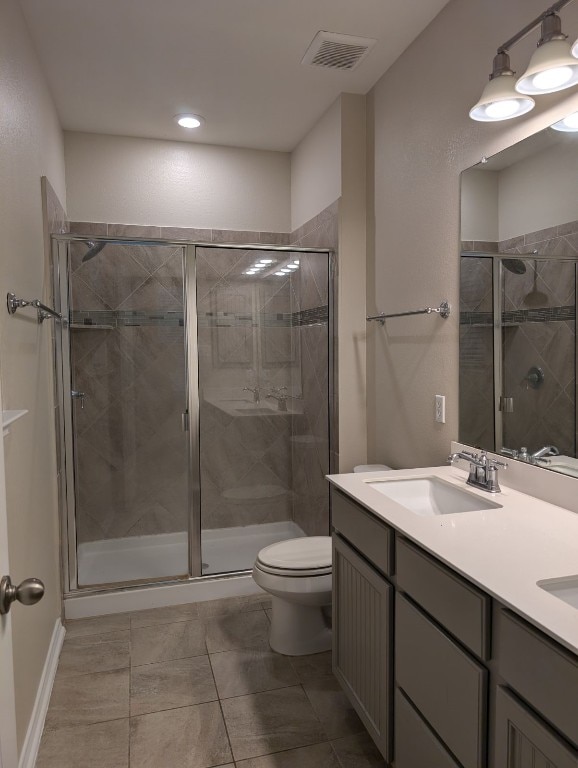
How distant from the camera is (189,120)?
3270 mm

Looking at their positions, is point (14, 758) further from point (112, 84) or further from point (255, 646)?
point (112, 84)

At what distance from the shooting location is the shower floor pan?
122 inches

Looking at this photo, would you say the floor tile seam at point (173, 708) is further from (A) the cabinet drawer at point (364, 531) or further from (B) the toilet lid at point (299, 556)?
(A) the cabinet drawer at point (364, 531)

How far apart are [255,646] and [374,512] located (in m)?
1.29

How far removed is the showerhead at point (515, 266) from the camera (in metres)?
1.83

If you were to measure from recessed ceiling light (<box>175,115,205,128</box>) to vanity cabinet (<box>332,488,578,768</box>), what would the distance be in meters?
2.40

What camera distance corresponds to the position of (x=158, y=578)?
310cm

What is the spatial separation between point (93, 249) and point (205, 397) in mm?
1005

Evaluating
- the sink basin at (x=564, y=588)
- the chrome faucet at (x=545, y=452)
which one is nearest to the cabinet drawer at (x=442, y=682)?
A: the sink basin at (x=564, y=588)

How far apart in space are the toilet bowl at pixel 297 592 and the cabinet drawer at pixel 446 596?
0.88m

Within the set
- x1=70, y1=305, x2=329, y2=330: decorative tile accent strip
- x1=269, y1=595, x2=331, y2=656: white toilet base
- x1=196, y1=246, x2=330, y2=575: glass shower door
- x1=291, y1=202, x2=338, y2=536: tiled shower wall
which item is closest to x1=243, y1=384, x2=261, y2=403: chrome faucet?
x1=196, y1=246, x2=330, y2=575: glass shower door

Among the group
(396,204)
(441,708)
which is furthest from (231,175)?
(441,708)

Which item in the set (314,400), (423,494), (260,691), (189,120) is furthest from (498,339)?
(189,120)

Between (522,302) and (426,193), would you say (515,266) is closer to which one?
(522,302)
